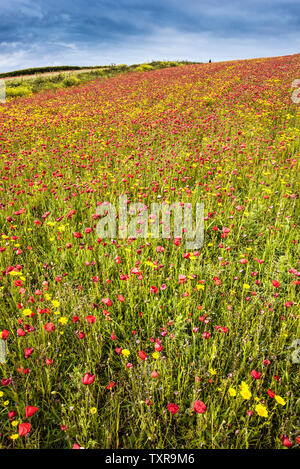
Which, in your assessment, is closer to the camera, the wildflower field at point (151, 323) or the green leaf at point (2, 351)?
the wildflower field at point (151, 323)

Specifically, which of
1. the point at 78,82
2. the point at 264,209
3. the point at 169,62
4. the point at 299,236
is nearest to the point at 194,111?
the point at 264,209

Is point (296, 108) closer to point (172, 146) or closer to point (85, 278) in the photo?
point (172, 146)

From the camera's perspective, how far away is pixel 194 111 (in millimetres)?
9781

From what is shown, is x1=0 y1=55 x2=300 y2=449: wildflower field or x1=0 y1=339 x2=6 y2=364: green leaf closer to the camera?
x1=0 y1=55 x2=300 y2=449: wildflower field

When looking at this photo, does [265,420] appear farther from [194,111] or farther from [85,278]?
[194,111]

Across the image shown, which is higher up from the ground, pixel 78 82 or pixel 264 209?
pixel 78 82

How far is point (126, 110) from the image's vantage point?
11469 millimetres

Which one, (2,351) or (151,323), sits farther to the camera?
(151,323)

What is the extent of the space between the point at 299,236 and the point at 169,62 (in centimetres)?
4515

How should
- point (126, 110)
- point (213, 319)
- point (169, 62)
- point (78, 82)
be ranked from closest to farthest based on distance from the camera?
point (213, 319), point (126, 110), point (78, 82), point (169, 62)
